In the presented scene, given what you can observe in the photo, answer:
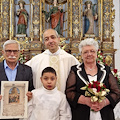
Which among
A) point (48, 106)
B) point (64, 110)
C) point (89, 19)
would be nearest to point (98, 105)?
point (64, 110)

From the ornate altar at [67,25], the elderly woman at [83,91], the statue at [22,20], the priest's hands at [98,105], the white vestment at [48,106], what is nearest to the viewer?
the priest's hands at [98,105]

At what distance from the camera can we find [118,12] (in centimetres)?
1005

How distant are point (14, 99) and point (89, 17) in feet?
21.7

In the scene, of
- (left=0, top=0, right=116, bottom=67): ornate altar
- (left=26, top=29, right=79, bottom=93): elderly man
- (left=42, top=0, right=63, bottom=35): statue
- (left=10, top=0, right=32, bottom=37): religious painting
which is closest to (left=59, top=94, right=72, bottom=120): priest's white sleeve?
(left=26, top=29, right=79, bottom=93): elderly man

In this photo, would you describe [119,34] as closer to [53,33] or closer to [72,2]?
[72,2]

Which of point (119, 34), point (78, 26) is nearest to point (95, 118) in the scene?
point (78, 26)

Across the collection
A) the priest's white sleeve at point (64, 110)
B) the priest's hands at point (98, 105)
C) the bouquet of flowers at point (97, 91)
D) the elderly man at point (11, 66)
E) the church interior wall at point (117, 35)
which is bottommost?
the priest's white sleeve at point (64, 110)

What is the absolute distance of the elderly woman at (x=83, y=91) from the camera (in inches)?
111

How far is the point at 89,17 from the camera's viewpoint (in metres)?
8.72

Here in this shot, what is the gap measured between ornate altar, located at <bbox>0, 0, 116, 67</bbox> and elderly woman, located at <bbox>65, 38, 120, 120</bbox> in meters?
5.30

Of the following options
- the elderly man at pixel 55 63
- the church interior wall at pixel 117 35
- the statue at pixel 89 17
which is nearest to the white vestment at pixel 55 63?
the elderly man at pixel 55 63

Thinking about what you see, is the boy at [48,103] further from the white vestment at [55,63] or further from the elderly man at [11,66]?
the white vestment at [55,63]

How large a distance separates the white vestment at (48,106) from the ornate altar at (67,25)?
5.46 m

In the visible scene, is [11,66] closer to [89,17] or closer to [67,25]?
[67,25]
